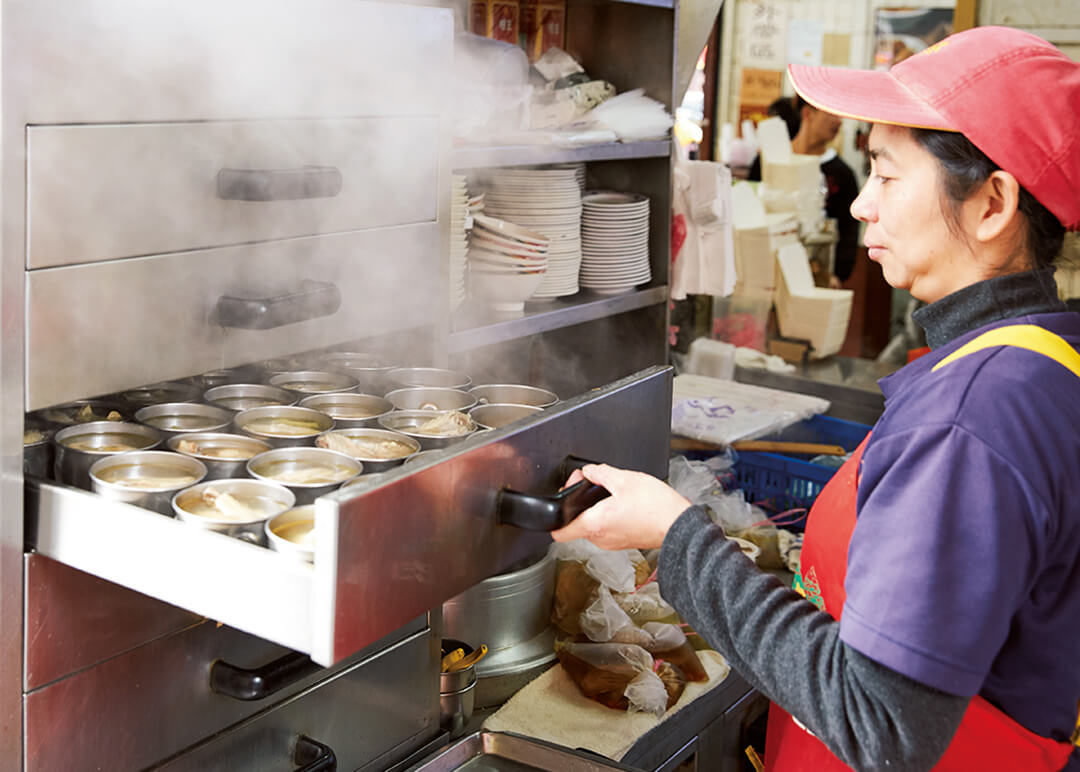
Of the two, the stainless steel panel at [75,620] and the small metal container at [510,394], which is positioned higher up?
the small metal container at [510,394]

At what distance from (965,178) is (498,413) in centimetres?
66

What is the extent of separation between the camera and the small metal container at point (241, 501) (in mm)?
1054

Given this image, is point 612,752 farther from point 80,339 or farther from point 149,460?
point 80,339

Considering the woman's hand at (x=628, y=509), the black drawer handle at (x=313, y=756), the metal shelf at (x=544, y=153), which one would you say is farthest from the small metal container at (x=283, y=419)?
the metal shelf at (x=544, y=153)

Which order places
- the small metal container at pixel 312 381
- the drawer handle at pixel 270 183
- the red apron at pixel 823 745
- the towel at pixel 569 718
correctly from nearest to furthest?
the red apron at pixel 823 745 < the drawer handle at pixel 270 183 < the small metal container at pixel 312 381 < the towel at pixel 569 718

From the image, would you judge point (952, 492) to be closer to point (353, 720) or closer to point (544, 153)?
point (353, 720)

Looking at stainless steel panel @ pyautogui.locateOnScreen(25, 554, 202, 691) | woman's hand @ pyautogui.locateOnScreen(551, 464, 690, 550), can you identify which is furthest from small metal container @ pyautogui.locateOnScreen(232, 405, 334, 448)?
woman's hand @ pyautogui.locateOnScreen(551, 464, 690, 550)

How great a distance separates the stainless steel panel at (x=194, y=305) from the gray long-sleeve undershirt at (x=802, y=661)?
0.61 metres

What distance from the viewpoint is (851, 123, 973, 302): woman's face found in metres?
1.20

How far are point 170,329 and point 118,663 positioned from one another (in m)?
0.40

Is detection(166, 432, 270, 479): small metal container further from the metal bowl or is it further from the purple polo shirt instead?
the purple polo shirt

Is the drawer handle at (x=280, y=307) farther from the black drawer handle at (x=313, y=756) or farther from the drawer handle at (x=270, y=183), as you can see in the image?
the black drawer handle at (x=313, y=756)

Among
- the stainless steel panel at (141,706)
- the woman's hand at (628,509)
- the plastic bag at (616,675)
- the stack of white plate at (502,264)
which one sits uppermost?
the stack of white plate at (502,264)

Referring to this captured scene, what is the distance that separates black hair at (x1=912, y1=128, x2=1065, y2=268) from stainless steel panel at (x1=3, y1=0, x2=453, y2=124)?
2.42ft
